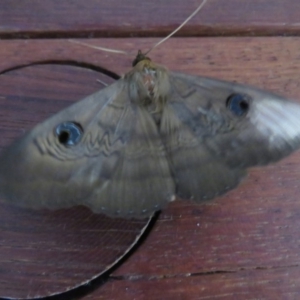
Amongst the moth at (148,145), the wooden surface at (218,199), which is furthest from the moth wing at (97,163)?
the wooden surface at (218,199)

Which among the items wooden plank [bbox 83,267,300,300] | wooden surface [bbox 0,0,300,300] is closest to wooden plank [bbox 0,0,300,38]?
wooden surface [bbox 0,0,300,300]

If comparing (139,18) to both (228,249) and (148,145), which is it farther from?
(228,249)

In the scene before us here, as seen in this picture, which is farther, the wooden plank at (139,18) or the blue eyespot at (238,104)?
the wooden plank at (139,18)

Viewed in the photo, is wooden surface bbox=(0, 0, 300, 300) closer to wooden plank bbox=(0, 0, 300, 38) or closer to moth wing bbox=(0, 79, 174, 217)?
wooden plank bbox=(0, 0, 300, 38)

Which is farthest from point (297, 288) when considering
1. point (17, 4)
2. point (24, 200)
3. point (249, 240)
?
point (17, 4)

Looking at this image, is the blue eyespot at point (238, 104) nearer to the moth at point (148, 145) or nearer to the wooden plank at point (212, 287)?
the moth at point (148, 145)

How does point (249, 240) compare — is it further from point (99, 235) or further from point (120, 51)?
point (120, 51)

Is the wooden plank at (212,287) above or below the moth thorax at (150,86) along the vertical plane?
below
